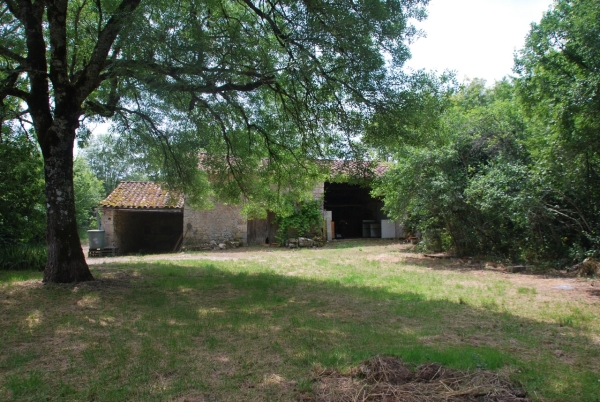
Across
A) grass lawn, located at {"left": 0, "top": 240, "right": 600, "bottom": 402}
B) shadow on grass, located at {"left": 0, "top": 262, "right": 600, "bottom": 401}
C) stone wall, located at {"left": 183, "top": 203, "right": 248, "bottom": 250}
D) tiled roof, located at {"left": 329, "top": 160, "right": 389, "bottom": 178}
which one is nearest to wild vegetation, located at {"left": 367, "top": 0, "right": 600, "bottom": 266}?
tiled roof, located at {"left": 329, "top": 160, "right": 389, "bottom": 178}

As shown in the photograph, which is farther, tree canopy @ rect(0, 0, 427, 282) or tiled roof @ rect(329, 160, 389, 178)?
tiled roof @ rect(329, 160, 389, 178)

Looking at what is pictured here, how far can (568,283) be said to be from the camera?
30.3ft

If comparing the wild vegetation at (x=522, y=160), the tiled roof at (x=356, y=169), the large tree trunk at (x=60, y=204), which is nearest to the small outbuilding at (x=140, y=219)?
the large tree trunk at (x=60, y=204)

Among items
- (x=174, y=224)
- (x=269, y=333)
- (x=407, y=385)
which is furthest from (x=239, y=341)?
(x=174, y=224)

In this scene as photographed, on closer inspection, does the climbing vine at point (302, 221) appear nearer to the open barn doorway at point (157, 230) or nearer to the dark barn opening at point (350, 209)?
the dark barn opening at point (350, 209)

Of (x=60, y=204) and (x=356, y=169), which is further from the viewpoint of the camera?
(x=356, y=169)

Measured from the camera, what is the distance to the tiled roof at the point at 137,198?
19969 mm

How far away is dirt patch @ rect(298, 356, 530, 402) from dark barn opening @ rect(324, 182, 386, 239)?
74.3 ft

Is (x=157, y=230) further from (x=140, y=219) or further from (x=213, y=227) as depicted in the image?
(x=213, y=227)

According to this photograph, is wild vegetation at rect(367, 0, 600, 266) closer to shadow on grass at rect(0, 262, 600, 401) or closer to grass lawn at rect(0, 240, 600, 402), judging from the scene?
grass lawn at rect(0, 240, 600, 402)

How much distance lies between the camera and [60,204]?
305 inches

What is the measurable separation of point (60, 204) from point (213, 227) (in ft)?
40.8

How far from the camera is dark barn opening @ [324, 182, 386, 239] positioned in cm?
2678

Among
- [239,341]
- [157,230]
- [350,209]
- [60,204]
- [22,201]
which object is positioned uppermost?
[350,209]
